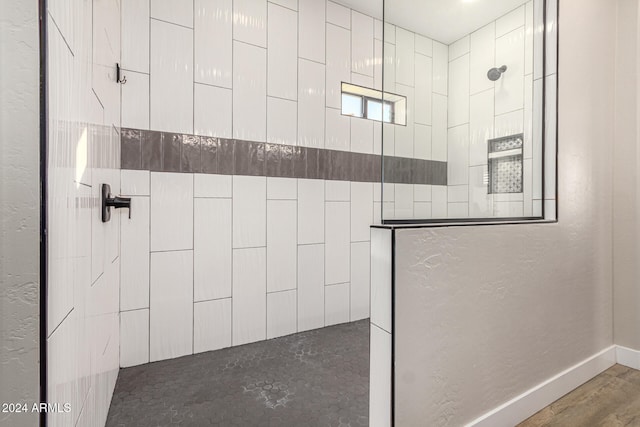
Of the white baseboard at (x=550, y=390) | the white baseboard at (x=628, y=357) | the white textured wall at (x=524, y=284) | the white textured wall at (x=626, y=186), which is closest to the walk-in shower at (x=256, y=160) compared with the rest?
the white textured wall at (x=524, y=284)

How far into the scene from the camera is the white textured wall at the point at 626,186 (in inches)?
77.6

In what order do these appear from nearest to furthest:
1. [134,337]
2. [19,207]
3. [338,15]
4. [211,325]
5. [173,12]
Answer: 1. [19,207]
2. [134,337]
3. [173,12]
4. [211,325]
5. [338,15]

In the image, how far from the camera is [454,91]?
1.53m

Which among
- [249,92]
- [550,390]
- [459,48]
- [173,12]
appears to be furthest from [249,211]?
[550,390]

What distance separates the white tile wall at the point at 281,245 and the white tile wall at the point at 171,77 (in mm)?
840

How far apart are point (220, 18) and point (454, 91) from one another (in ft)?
5.46

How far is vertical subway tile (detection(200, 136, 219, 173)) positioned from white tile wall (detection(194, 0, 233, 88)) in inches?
15.7

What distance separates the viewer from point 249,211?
224cm

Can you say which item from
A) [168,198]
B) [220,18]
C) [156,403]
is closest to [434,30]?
[220,18]

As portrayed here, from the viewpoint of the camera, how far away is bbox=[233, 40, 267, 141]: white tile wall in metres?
2.18

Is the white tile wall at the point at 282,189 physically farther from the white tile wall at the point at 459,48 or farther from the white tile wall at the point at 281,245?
the white tile wall at the point at 459,48

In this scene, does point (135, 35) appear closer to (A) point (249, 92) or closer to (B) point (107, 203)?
(A) point (249, 92)

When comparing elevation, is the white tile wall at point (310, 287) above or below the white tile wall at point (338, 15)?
below

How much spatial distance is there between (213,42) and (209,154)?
2.55ft
